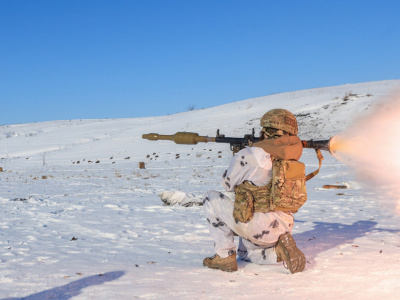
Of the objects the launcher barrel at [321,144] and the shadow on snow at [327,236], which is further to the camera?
the shadow on snow at [327,236]

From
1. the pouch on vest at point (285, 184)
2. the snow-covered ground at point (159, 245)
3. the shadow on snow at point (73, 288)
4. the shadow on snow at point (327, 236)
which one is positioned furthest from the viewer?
the shadow on snow at point (327, 236)

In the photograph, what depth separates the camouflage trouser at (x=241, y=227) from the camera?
443cm

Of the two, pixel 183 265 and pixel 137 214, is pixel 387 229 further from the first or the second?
pixel 137 214

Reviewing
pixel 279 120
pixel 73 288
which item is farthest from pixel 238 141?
pixel 73 288

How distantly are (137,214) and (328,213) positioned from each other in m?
3.63

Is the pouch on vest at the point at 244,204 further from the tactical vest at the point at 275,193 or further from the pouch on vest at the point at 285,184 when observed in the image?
the pouch on vest at the point at 285,184

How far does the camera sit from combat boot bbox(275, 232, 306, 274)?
4.33 metres

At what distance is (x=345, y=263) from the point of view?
189 inches

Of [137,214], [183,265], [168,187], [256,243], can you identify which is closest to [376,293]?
[256,243]

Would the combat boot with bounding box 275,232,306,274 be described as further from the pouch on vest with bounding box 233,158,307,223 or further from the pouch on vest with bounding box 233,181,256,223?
the pouch on vest with bounding box 233,181,256,223

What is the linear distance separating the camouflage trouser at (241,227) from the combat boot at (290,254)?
0.09 m

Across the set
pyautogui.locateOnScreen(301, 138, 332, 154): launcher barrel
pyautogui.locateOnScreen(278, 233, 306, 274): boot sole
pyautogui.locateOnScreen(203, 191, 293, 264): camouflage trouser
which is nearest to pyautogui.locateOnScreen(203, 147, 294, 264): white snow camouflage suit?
pyautogui.locateOnScreen(203, 191, 293, 264): camouflage trouser

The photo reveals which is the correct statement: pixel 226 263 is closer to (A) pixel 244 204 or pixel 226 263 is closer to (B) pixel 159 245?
(A) pixel 244 204

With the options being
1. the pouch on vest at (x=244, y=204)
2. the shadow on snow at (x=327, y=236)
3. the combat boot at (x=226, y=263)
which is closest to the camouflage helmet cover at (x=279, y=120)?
the pouch on vest at (x=244, y=204)
